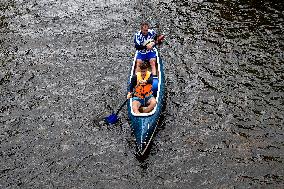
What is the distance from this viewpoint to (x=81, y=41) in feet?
59.0

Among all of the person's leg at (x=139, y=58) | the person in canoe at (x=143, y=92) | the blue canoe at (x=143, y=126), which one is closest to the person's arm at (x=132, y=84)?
the person in canoe at (x=143, y=92)

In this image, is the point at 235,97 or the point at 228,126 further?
the point at 235,97

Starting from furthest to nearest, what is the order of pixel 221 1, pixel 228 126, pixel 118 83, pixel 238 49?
pixel 221 1
pixel 238 49
pixel 118 83
pixel 228 126

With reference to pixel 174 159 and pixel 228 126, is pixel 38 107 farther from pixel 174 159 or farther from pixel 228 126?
pixel 228 126

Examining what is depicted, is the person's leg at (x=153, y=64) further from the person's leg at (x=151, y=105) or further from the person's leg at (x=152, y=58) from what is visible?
the person's leg at (x=151, y=105)

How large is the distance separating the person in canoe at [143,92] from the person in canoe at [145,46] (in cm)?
123

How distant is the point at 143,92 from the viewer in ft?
43.0

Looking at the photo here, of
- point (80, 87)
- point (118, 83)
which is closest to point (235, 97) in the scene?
point (118, 83)

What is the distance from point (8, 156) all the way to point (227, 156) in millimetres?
6938

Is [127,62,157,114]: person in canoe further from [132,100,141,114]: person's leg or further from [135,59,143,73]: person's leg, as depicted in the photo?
[135,59,143,73]: person's leg

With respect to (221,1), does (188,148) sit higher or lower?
lower

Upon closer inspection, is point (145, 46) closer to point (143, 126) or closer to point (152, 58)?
point (152, 58)

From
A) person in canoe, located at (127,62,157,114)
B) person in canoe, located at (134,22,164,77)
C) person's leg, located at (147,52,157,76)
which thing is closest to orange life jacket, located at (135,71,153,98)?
person in canoe, located at (127,62,157,114)

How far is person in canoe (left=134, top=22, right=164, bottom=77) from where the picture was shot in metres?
14.7
